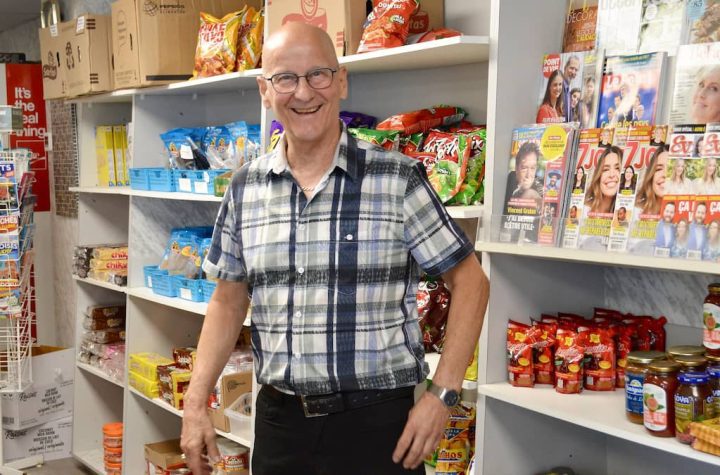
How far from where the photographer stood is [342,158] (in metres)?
1.98

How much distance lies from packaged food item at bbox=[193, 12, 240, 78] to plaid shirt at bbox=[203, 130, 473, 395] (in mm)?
1499

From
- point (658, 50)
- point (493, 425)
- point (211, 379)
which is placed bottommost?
point (493, 425)

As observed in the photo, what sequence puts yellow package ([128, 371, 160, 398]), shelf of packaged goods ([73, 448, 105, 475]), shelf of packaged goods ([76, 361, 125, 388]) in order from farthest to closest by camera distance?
shelf of packaged goods ([73, 448, 105, 475]) < shelf of packaged goods ([76, 361, 125, 388]) < yellow package ([128, 371, 160, 398])

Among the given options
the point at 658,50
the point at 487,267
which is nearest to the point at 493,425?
the point at 487,267

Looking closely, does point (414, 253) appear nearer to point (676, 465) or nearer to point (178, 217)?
point (676, 465)

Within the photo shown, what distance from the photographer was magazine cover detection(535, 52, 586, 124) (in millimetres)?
2238

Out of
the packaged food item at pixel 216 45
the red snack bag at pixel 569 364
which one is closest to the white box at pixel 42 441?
the packaged food item at pixel 216 45

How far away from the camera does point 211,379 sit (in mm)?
2166

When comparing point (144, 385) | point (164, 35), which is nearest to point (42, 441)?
point (144, 385)

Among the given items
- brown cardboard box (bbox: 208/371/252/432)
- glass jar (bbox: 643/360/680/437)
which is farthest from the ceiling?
glass jar (bbox: 643/360/680/437)

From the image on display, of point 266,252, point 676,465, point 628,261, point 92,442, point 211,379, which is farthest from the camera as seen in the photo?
point 92,442

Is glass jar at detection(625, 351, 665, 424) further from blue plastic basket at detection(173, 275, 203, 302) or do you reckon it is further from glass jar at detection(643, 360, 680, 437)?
blue plastic basket at detection(173, 275, 203, 302)

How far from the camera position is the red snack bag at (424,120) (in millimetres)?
2721

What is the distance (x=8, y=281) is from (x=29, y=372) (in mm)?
591
